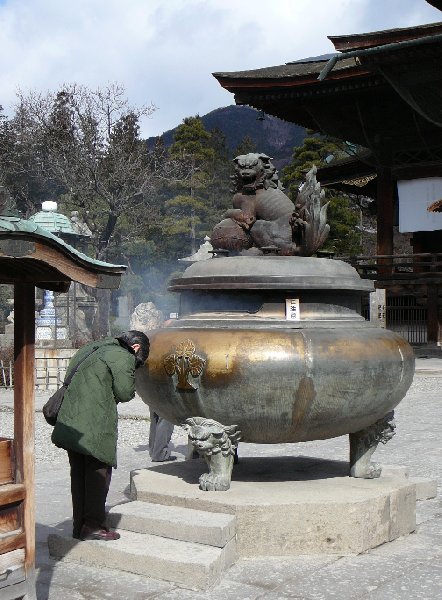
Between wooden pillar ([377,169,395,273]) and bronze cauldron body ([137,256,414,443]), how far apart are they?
16.8m

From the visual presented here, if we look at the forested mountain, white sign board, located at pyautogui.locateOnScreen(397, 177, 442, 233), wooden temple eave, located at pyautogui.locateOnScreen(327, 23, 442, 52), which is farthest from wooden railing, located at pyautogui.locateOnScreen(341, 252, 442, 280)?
the forested mountain

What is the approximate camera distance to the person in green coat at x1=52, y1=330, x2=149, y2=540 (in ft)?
14.1

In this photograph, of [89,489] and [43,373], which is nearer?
[89,489]

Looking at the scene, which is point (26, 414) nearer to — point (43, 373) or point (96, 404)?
point (96, 404)

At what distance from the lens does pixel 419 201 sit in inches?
865

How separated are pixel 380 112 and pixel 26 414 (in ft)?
62.8

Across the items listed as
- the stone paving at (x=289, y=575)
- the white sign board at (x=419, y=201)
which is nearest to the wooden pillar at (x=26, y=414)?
the stone paving at (x=289, y=575)

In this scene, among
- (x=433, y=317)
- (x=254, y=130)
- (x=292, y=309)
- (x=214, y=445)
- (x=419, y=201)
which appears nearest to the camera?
(x=214, y=445)

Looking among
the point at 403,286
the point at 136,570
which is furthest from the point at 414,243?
the point at 136,570

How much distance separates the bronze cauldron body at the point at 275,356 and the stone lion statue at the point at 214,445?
6 centimetres

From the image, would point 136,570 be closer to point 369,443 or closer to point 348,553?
point 348,553

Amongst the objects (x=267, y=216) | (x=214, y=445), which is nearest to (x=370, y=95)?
(x=267, y=216)

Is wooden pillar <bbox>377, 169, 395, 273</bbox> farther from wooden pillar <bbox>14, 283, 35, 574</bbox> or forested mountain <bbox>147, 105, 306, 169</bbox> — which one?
forested mountain <bbox>147, 105, 306, 169</bbox>

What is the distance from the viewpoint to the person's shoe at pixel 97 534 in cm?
439
